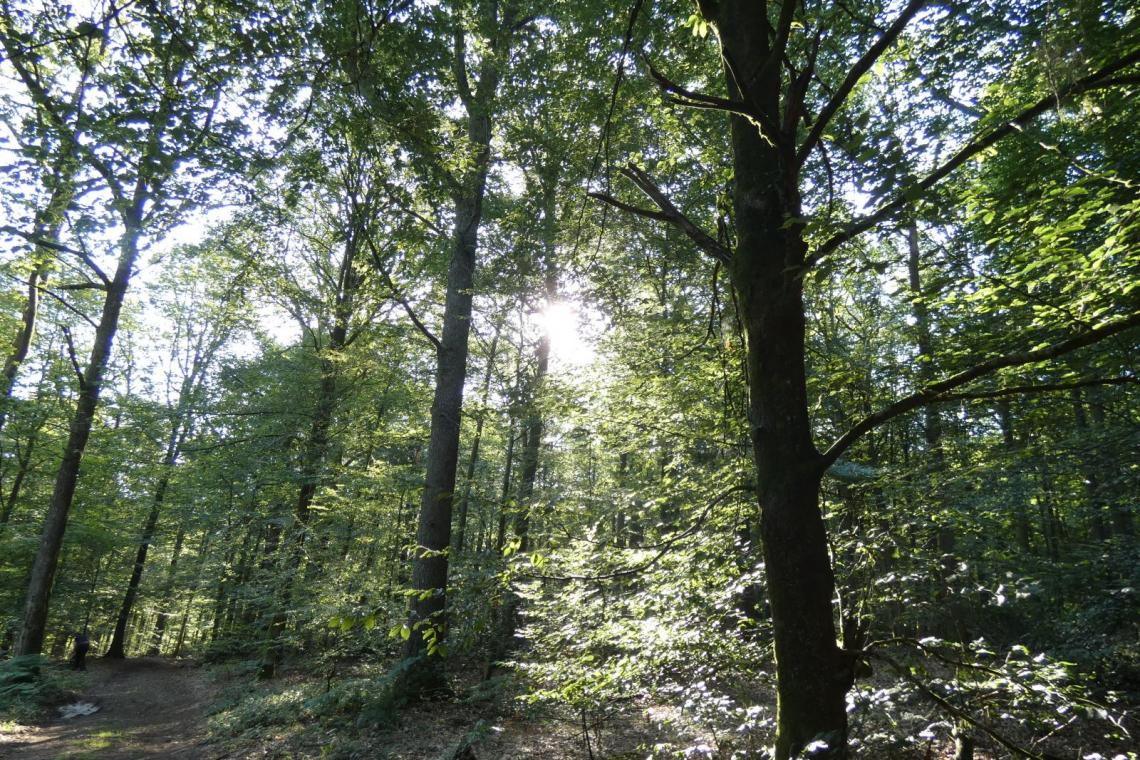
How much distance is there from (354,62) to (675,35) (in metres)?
2.82

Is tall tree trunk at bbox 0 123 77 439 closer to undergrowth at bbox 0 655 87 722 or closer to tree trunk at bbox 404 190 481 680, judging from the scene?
tree trunk at bbox 404 190 481 680

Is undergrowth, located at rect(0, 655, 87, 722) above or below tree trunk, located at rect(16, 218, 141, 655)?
below

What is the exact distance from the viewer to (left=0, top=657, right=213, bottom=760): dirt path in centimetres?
850

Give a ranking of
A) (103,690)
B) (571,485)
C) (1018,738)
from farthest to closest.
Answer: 1. (103,690)
2. (571,485)
3. (1018,738)

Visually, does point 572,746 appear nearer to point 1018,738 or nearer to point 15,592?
point 1018,738

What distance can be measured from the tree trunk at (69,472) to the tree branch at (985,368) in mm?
14326

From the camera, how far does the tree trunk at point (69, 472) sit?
12320mm

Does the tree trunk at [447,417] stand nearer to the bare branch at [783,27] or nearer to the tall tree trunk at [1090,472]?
the bare branch at [783,27]

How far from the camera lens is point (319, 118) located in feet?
17.0

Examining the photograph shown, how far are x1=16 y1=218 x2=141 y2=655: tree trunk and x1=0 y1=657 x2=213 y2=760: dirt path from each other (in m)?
2.24

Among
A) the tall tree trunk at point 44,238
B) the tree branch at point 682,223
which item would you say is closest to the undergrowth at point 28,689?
the tall tree trunk at point 44,238

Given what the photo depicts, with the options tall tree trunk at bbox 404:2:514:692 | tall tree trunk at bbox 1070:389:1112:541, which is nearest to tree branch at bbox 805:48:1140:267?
tall tree trunk at bbox 1070:389:1112:541

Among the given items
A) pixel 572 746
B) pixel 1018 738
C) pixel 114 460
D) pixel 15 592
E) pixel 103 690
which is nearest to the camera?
pixel 1018 738

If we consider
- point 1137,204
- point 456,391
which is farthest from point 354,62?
point 456,391
